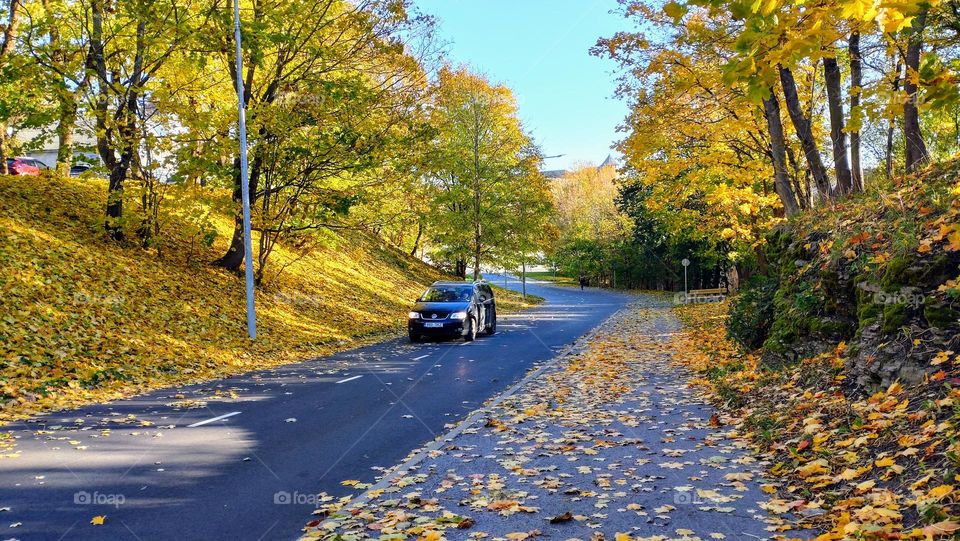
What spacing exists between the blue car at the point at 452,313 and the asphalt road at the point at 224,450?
6.19 metres

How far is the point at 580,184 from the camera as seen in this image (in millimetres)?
92750

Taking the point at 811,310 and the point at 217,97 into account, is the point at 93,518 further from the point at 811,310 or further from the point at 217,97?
the point at 217,97

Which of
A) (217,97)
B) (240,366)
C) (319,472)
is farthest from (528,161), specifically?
(319,472)

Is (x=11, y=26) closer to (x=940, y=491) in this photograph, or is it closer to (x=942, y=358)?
(x=942, y=358)

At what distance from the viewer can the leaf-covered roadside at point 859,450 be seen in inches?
161

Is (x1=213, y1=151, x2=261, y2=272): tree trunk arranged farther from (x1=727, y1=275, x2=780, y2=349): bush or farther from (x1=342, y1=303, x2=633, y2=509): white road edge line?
(x1=727, y1=275, x2=780, y2=349): bush

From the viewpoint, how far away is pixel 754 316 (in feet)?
39.2

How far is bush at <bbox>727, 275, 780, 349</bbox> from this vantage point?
1175 centimetres

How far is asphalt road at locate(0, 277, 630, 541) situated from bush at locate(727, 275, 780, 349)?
167 inches

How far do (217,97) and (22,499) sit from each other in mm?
15724

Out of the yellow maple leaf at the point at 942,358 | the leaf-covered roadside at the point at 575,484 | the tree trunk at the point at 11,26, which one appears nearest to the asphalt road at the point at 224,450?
the leaf-covered roadside at the point at 575,484

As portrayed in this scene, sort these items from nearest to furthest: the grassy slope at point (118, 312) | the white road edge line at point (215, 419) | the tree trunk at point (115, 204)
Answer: the white road edge line at point (215, 419)
the grassy slope at point (118, 312)
the tree trunk at point (115, 204)

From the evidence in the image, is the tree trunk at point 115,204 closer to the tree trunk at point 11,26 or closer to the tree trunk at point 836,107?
the tree trunk at point 11,26

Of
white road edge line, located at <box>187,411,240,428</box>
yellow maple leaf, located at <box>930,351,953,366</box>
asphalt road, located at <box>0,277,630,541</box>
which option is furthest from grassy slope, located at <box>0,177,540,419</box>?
yellow maple leaf, located at <box>930,351,953,366</box>
